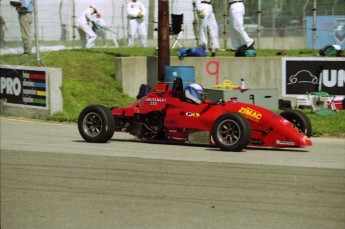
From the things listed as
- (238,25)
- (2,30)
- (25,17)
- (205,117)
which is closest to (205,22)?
(238,25)

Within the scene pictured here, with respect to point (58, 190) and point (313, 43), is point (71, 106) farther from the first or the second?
point (58, 190)

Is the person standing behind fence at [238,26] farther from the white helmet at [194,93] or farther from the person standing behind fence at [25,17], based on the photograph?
the white helmet at [194,93]

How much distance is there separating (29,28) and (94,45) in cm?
595

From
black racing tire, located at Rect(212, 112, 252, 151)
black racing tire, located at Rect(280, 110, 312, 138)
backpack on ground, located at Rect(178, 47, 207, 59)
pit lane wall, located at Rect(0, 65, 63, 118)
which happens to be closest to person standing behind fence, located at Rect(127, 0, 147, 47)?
backpack on ground, located at Rect(178, 47, 207, 59)

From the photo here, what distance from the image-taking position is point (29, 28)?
21.7 metres

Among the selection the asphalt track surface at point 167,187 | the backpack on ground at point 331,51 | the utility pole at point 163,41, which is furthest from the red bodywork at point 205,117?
the backpack on ground at point 331,51

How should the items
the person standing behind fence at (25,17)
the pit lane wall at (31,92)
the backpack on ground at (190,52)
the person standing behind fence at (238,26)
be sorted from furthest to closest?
the person standing behind fence at (238,26), the backpack on ground at (190,52), the person standing behind fence at (25,17), the pit lane wall at (31,92)

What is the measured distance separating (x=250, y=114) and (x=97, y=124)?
2623 millimetres

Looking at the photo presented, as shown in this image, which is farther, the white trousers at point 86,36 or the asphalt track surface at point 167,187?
the white trousers at point 86,36

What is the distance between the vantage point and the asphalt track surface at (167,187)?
327 inches

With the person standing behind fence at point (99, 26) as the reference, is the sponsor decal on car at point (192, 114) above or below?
below

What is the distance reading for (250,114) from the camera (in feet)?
44.4

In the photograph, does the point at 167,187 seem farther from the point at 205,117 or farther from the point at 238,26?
the point at 238,26

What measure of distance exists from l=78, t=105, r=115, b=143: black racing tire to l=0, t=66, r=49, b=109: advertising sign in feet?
14.7
